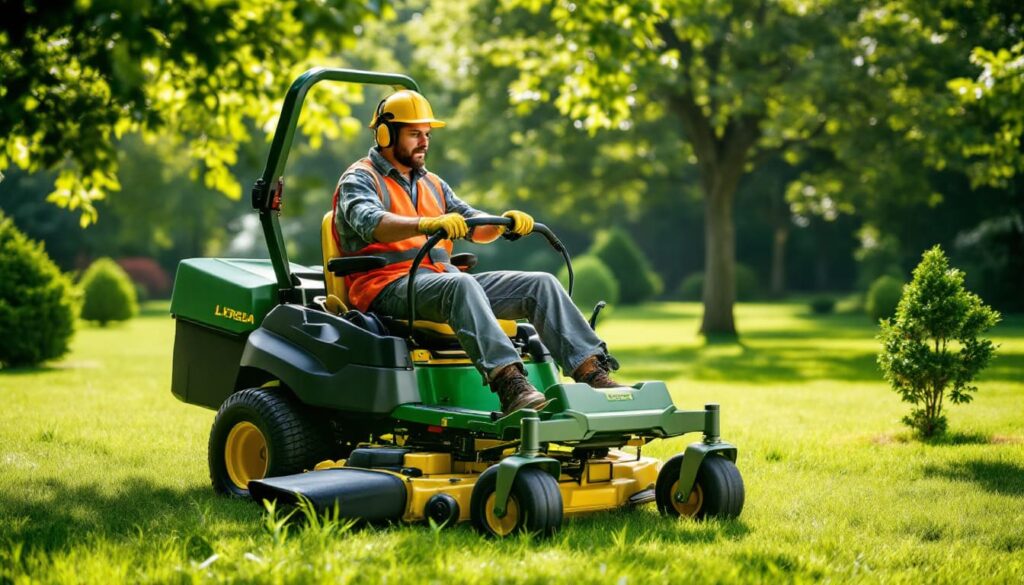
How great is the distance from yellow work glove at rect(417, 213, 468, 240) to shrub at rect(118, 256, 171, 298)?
48100 mm

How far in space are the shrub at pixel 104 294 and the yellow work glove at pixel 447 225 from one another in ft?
76.0

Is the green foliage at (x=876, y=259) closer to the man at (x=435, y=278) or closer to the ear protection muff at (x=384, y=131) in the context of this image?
the man at (x=435, y=278)

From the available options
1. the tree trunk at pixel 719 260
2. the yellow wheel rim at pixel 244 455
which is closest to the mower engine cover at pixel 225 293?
the yellow wheel rim at pixel 244 455

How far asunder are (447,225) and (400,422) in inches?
42.8

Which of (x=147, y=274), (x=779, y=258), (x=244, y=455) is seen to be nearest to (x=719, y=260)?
(x=244, y=455)

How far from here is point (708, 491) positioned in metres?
5.86

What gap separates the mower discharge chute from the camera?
5395 mm

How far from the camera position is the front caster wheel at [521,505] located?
17.1 ft

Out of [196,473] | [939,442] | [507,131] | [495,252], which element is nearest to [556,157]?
[507,131]

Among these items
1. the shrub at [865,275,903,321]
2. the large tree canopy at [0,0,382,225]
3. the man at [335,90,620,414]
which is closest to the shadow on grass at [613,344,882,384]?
the large tree canopy at [0,0,382,225]

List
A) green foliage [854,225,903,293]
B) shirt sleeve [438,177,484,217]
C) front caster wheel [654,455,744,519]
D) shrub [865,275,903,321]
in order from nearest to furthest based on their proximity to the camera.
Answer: front caster wheel [654,455,744,519]
shirt sleeve [438,177,484,217]
shrub [865,275,903,321]
green foliage [854,225,903,293]

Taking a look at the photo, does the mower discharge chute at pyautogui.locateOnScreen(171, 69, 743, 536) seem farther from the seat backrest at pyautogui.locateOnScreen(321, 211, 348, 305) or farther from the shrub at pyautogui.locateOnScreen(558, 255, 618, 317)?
the shrub at pyautogui.locateOnScreen(558, 255, 618, 317)

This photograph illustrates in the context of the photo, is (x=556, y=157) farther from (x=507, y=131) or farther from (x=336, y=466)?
(x=336, y=466)

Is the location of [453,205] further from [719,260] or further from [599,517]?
[719,260]
